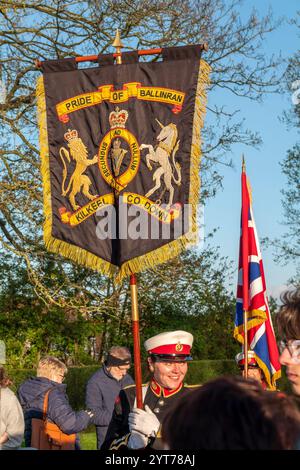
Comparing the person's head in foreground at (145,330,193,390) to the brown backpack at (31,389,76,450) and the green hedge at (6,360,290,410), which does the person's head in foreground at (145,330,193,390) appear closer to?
the brown backpack at (31,389,76,450)

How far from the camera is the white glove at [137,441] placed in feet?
14.6

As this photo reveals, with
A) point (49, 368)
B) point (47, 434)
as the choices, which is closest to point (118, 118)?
point (49, 368)

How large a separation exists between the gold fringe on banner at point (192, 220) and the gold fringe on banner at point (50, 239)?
6.6 inches

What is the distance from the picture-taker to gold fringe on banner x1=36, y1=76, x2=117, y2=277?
5926mm

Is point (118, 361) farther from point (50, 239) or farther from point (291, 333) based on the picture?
point (291, 333)

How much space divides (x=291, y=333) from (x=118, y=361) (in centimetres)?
503

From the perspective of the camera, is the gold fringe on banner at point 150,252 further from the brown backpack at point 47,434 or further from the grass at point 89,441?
the grass at point 89,441

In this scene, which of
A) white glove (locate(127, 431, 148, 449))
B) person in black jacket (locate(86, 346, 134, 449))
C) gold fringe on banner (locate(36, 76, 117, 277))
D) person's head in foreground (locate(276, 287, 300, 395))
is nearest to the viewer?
person's head in foreground (locate(276, 287, 300, 395))

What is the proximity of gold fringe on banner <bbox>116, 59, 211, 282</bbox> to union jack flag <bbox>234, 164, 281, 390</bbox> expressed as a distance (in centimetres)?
A: 97

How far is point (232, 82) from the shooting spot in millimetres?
15422

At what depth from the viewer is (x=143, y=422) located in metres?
4.47

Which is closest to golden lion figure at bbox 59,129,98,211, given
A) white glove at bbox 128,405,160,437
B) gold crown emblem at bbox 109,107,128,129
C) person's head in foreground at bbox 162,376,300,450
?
gold crown emblem at bbox 109,107,128,129

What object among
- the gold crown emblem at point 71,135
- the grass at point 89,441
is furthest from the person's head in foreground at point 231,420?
the grass at point 89,441
